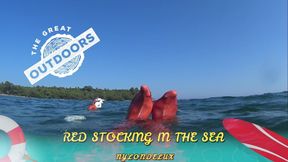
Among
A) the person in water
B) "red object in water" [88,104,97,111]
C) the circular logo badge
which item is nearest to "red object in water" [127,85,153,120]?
the person in water

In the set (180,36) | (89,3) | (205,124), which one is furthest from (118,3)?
(205,124)

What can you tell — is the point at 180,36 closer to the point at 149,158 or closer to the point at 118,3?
the point at 118,3

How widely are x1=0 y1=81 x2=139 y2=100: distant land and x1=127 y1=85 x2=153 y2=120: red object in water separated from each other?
57 mm

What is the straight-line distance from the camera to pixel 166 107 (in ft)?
12.3

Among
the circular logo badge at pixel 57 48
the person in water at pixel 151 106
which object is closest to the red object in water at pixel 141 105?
the person in water at pixel 151 106

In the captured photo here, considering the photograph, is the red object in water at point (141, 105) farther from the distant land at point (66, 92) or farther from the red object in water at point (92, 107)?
the red object in water at point (92, 107)

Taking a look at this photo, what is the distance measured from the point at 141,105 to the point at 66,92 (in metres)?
0.62

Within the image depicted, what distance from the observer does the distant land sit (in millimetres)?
3732

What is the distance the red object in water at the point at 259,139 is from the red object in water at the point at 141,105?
2.03ft

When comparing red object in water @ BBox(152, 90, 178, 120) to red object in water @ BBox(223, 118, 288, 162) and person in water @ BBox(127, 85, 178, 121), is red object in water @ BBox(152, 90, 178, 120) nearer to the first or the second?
person in water @ BBox(127, 85, 178, 121)

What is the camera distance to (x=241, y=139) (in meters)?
3.67

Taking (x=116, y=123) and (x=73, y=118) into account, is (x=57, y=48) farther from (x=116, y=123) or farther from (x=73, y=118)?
(x=116, y=123)

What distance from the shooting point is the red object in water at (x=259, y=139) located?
3660 millimetres

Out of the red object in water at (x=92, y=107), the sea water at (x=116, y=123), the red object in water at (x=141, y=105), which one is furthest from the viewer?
the red object in water at (x=92, y=107)
